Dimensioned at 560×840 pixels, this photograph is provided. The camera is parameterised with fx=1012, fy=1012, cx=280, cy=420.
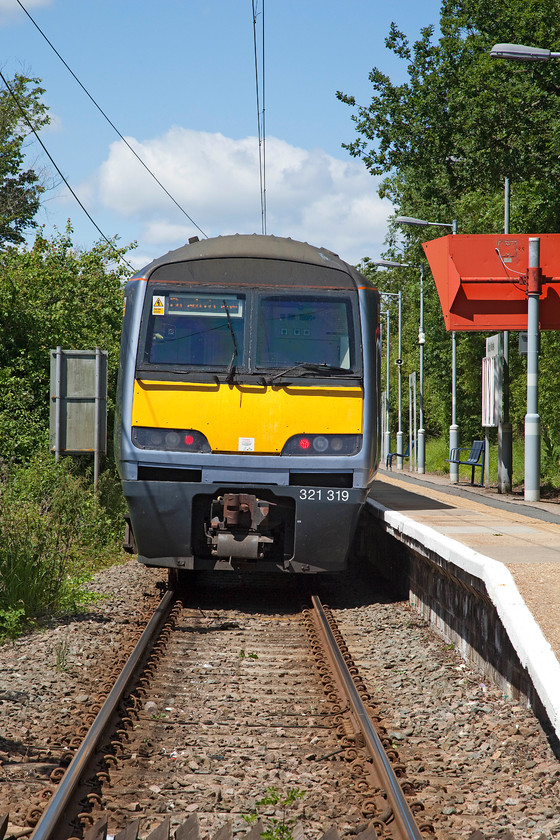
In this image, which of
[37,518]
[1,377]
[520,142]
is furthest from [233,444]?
[520,142]

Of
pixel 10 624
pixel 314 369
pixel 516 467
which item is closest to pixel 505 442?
pixel 516 467

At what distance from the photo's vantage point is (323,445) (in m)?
9.43

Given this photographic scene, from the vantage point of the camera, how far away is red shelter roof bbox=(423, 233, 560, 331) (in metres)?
19.4

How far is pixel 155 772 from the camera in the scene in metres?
4.97

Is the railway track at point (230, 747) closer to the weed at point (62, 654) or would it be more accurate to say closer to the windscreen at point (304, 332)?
the weed at point (62, 654)

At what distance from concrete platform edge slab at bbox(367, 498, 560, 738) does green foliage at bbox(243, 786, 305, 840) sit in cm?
119

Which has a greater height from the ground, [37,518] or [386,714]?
[37,518]

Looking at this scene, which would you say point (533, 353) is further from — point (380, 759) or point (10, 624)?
point (380, 759)

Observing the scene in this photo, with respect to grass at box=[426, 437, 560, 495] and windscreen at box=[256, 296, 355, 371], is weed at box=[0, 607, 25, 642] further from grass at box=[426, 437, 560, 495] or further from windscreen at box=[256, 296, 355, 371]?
grass at box=[426, 437, 560, 495]

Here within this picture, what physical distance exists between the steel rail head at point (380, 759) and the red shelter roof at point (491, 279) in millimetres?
13202

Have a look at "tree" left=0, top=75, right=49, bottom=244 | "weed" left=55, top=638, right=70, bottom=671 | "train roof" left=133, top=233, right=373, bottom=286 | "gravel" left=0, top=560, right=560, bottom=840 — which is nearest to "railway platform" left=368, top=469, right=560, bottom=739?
"gravel" left=0, top=560, right=560, bottom=840

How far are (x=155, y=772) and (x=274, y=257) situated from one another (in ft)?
20.0

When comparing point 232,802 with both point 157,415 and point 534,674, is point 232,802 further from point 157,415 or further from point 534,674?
point 157,415

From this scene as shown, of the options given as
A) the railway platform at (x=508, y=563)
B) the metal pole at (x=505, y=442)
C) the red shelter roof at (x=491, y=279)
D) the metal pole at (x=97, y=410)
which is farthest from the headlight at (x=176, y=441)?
the metal pole at (x=505, y=442)
